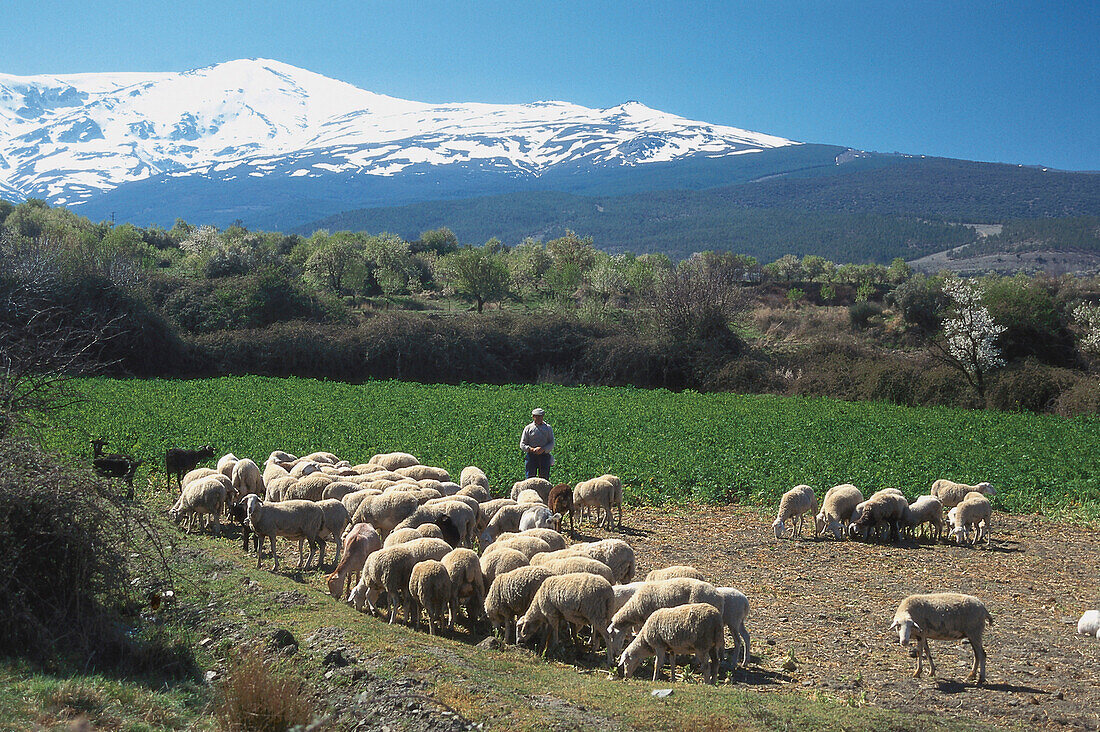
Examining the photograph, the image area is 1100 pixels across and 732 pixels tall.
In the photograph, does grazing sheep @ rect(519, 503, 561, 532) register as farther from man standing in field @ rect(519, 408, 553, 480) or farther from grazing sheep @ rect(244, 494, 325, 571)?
man standing in field @ rect(519, 408, 553, 480)

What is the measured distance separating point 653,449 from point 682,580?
13.8 meters

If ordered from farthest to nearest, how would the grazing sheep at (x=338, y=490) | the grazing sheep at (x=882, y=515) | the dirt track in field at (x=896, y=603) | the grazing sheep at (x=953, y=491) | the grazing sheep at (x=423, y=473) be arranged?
the grazing sheep at (x=953, y=491), the grazing sheep at (x=423, y=473), the grazing sheep at (x=882, y=515), the grazing sheep at (x=338, y=490), the dirt track in field at (x=896, y=603)

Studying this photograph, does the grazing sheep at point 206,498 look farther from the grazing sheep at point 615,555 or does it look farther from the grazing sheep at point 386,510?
the grazing sheep at point 615,555

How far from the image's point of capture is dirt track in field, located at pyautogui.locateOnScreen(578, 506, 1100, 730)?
7.93 m

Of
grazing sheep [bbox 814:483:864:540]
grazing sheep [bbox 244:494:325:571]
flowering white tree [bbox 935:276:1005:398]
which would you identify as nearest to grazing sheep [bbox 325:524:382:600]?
grazing sheep [bbox 244:494:325:571]

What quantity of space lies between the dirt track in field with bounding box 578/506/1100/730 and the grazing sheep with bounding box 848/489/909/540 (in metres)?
0.35

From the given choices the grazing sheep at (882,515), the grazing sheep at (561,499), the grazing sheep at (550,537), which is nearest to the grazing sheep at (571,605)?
the grazing sheep at (550,537)

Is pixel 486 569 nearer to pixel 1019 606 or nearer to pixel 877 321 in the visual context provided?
pixel 1019 606

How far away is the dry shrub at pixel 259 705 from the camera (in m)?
6.80

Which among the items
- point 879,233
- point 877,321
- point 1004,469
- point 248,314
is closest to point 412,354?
point 248,314

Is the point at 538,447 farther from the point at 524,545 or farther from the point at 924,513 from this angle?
the point at 924,513

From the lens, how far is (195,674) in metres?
8.31

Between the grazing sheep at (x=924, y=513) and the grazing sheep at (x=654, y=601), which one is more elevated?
the grazing sheep at (x=654, y=601)

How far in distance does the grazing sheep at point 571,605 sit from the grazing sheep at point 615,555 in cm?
147
